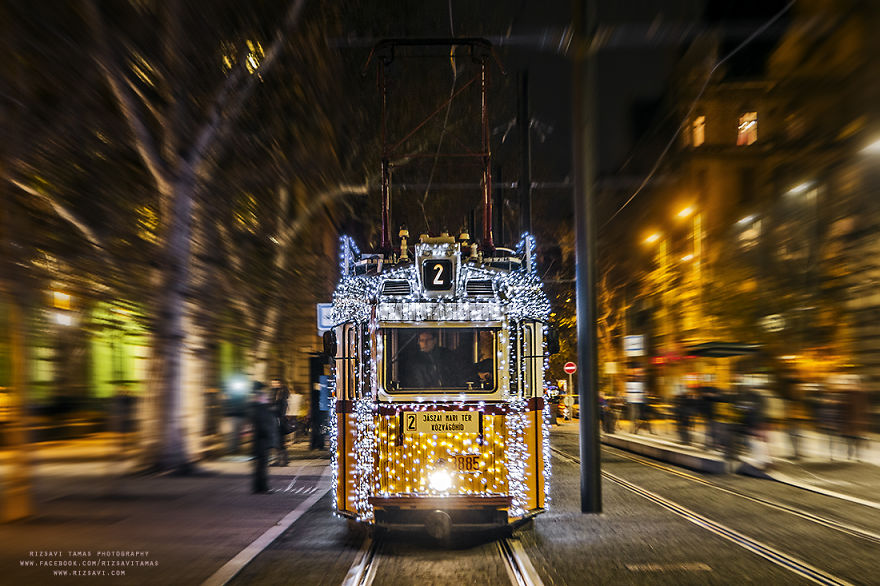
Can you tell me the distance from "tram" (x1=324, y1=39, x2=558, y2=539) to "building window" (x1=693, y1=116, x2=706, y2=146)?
79.4 ft

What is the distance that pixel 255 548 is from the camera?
7.77 metres

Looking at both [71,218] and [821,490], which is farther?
[821,490]

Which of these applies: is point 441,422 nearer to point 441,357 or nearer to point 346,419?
point 441,357

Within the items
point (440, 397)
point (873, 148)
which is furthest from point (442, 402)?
point (873, 148)

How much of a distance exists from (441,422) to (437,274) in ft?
5.31

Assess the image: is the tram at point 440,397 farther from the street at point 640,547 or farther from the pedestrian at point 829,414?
the pedestrian at point 829,414

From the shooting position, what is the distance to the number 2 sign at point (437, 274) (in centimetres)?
816

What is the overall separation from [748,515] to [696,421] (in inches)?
469

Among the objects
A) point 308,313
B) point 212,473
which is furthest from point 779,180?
point 212,473

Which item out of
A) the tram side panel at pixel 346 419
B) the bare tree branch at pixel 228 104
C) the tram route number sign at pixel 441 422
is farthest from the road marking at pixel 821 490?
the bare tree branch at pixel 228 104

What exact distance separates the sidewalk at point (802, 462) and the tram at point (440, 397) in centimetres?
599

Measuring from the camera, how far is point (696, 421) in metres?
21.1

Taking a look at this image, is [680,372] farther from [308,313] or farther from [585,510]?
[585,510]

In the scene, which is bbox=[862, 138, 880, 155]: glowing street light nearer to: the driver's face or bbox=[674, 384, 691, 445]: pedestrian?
bbox=[674, 384, 691, 445]: pedestrian
